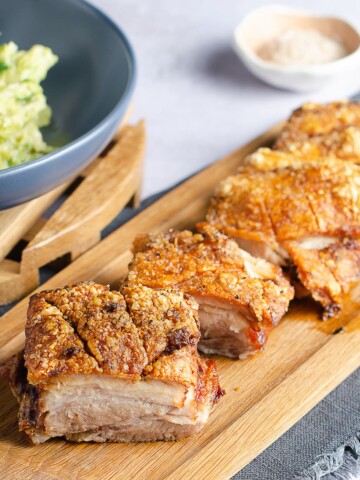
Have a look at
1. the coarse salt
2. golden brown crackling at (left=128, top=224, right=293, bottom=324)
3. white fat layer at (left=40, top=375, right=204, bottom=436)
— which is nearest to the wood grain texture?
golden brown crackling at (left=128, top=224, right=293, bottom=324)

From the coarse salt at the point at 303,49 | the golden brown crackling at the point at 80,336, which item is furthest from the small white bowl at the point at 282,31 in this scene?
the golden brown crackling at the point at 80,336

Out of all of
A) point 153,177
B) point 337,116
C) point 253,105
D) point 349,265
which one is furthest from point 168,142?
point 349,265

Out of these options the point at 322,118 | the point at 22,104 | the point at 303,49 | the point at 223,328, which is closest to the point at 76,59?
the point at 22,104

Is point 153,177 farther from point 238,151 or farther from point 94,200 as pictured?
point 94,200

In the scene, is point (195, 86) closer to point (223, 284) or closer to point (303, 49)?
point (303, 49)

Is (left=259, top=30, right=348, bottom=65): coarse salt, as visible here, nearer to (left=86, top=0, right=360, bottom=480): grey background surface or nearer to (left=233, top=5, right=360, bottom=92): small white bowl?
(left=233, top=5, right=360, bottom=92): small white bowl

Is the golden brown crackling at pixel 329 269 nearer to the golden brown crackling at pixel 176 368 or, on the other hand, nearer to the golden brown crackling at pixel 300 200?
the golden brown crackling at pixel 300 200

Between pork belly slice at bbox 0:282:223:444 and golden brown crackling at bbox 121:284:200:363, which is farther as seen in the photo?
golden brown crackling at bbox 121:284:200:363
